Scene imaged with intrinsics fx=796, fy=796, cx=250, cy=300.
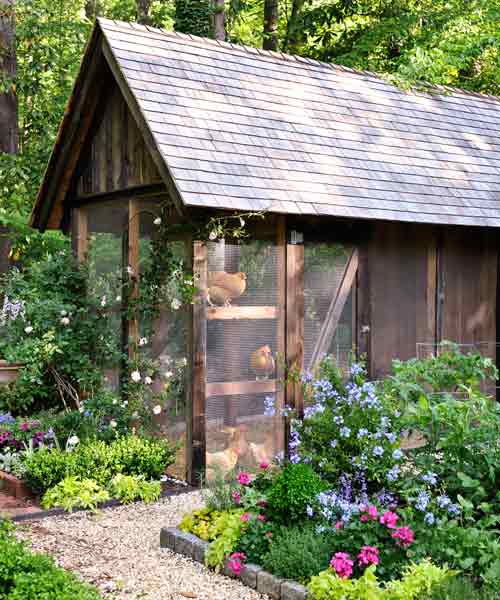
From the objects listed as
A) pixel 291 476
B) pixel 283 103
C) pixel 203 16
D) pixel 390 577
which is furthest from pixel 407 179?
pixel 203 16

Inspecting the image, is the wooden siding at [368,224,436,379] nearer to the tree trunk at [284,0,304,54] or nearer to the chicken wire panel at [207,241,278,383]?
the chicken wire panel at [207,241,278,383]

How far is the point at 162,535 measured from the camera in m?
5.61

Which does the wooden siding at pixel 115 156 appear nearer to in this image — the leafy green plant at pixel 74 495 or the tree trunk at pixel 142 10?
the leafy green plant at pixel 74 495

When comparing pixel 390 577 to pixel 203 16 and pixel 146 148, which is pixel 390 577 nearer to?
pixel 146 148

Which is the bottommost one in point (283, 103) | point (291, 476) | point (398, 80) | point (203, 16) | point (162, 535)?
point (162, 535)

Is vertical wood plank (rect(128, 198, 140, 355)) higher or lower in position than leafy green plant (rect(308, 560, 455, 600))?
higher

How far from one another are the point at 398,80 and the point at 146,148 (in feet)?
15.9

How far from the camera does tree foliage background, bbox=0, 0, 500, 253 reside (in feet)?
43.0

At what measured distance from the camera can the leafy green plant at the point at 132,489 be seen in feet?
22.1

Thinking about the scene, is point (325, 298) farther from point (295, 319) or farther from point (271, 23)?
point (271, 23)

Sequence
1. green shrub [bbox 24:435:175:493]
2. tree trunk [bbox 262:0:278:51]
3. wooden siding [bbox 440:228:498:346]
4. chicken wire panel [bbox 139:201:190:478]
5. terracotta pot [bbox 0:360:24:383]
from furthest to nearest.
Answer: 1. tree trunk [bbox 262:0:278:51]
2. wooden siding [bbox 440:228:498:346]
3. terracotta pot [bbox 0:360:24:383]
4. chicken wire panel [bbox 139:201:190:478]
5. green shrub [bbox 24:435:175:493]

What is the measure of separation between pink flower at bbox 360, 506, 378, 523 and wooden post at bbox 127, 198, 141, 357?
3.74 metres

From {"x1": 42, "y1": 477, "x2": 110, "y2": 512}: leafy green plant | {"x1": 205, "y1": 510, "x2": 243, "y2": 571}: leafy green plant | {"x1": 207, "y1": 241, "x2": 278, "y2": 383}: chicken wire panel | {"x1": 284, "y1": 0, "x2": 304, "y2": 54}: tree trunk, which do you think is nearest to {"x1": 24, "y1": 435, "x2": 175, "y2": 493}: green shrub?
{"x1": 42, "y1": 477, "x2": 110, "y2": 512}: leafy green plant

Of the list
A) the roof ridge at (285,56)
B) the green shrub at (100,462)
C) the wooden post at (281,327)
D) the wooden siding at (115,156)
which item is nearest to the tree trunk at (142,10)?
the roof ridge at (285,56)
